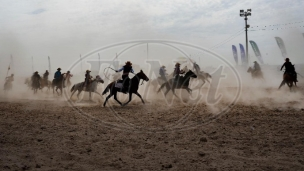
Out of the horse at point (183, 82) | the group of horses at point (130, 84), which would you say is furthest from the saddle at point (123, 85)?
the horse at point (183, 82)

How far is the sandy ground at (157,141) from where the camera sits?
6.34 metres

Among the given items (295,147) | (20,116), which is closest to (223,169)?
(295,147)

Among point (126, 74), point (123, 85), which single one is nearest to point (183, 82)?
point (126, 74)

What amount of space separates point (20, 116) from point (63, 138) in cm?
443

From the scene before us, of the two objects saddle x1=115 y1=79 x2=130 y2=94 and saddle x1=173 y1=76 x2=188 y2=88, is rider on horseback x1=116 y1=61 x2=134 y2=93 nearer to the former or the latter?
saddle x1=115 y1=79 x2=130 y2=94

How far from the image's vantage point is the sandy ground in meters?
6.34

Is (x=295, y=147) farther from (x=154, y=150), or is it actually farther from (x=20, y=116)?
(x=20, y=116)

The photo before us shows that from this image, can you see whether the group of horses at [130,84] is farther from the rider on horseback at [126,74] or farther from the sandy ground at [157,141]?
the sandy ground at [157,141]

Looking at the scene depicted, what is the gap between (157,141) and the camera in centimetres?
803

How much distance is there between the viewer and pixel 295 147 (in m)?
7.17

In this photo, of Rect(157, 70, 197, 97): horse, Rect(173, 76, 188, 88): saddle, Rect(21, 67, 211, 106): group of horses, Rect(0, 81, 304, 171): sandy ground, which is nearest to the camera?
Rect(0, 81, 304, 171): sandy ground

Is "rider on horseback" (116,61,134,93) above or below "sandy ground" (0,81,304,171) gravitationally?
above

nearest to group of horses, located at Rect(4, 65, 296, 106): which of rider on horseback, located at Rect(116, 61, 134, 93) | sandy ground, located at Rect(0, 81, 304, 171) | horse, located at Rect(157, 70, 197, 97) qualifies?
horse, located at Rect(157, 70, 197, 97)

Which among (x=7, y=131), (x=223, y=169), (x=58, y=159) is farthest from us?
(x=7, y=131)
